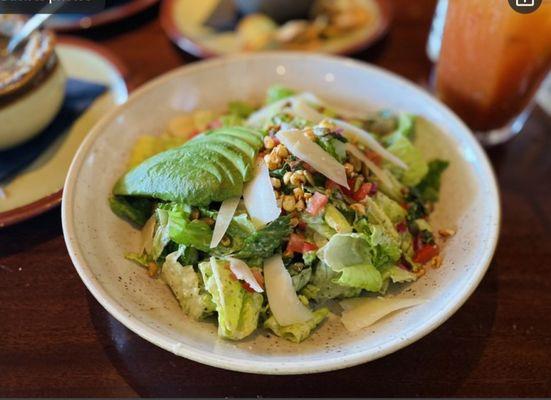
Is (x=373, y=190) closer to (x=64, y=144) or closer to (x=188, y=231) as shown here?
(x=188, y=231)

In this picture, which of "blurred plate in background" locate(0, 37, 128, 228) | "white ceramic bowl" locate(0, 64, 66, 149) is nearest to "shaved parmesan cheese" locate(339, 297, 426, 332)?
"blurred plate in background" locate(0, 37, 128, 228)

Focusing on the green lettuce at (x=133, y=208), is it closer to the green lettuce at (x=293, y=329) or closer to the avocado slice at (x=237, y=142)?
the avocado slice at (x=237, y=142)

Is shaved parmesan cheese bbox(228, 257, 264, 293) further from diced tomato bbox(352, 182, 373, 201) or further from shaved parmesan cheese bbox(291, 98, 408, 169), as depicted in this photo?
shaved parmesan cheese bbox(291, 98, 408, 169)

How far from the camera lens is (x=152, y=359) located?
1600mm

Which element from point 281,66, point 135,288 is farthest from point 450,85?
point 135,288

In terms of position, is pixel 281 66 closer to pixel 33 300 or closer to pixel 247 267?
pixel 247 267

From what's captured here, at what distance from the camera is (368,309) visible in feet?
5.41

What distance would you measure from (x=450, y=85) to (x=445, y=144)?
1.44ft

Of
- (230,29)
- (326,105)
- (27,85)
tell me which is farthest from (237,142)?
(230,29)

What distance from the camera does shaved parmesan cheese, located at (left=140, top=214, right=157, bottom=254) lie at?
1793 mm

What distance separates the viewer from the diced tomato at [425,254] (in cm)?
181

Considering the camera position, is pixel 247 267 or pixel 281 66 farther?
pixel 281 66

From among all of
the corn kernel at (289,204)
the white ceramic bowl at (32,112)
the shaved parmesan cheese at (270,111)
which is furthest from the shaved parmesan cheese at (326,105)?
the white ceramic bowl at (32,112)

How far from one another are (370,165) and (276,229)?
468 millimetres
